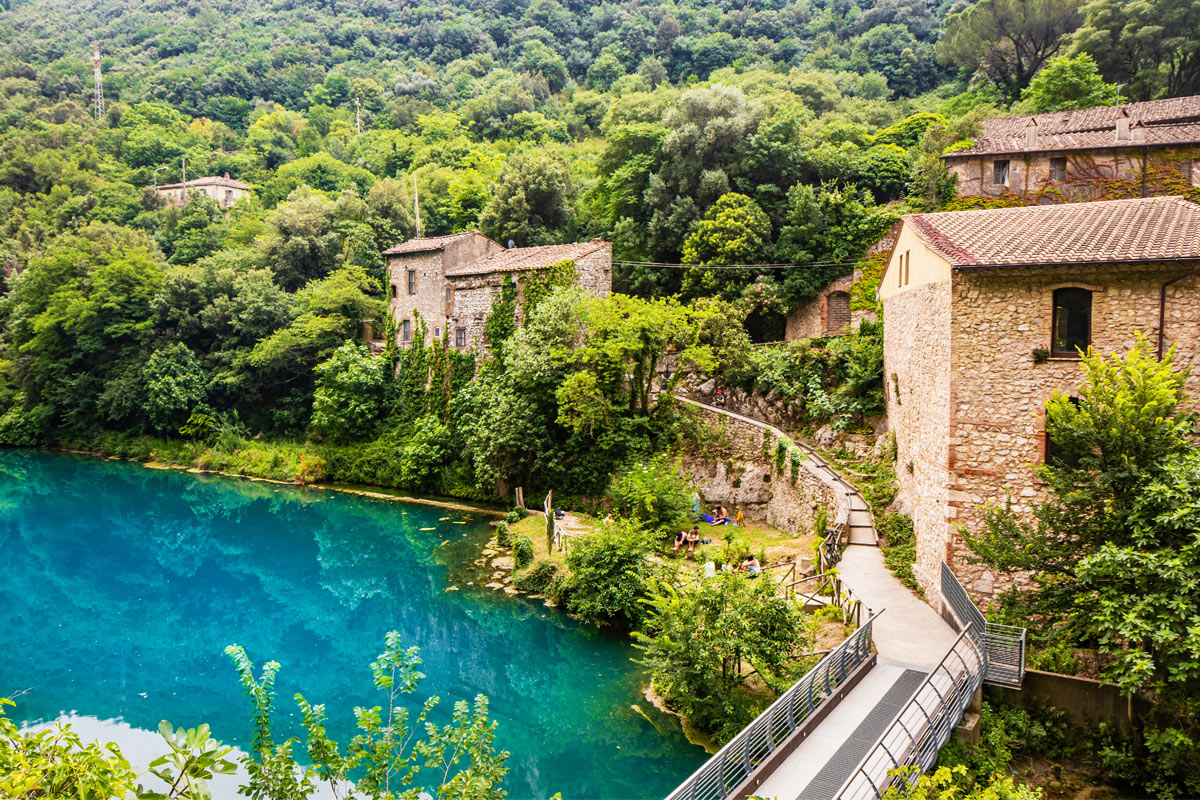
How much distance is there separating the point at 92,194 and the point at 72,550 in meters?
48.9

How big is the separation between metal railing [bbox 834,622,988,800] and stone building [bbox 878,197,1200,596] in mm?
2775

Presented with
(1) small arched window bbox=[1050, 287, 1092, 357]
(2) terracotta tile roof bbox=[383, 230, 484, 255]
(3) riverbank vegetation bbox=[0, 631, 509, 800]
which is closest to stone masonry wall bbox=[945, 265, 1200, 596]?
(1) small arched window bbox=[1050, 287, 1092, 357]

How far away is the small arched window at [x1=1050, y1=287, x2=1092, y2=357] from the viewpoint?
44.2 ft

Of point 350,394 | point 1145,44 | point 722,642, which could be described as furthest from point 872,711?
point 1145,44

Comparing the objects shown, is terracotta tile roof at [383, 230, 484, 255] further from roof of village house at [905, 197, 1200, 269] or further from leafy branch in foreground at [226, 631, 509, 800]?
leafy branch in foreground at [226, 631, 509, 800]

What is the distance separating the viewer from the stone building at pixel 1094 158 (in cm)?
2557

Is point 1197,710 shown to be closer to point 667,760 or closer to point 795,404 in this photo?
point 667,760

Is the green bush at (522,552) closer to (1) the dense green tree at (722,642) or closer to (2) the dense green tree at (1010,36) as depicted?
(1) the dense green tree at (722,642)

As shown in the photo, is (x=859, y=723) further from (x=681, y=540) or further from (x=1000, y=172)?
(x=1000, y=172)

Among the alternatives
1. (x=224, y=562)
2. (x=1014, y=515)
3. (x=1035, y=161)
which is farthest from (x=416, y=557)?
(x=1035, y=161)

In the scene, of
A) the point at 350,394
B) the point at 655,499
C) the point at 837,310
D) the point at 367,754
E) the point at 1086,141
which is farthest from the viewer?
the point at 350,394

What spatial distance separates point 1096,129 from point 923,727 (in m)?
28.4

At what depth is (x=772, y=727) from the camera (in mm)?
10219

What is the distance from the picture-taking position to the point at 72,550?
28.0m
